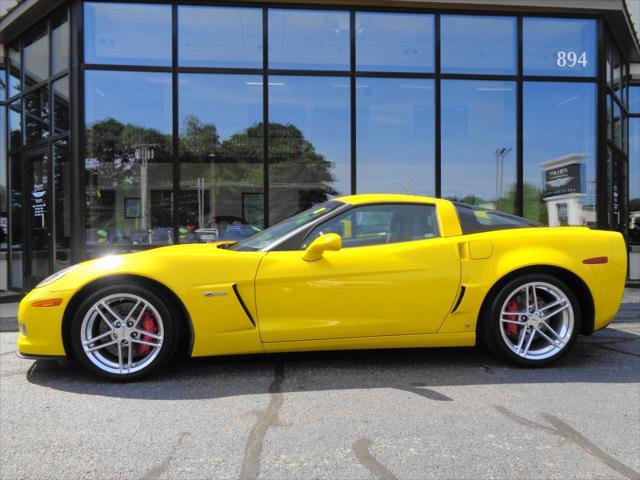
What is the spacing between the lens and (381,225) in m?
3.78

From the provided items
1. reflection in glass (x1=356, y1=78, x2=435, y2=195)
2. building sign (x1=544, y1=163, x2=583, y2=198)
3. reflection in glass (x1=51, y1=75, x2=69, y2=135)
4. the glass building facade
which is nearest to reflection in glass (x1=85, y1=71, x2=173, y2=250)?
the glass building facade

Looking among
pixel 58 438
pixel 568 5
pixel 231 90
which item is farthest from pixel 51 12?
pixel 568 5

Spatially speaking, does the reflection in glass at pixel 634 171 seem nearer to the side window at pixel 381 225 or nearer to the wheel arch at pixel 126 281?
the side window at pixel 381 225

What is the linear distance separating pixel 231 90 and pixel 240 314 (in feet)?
18.8

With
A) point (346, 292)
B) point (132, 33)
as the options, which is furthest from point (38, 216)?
point (346, 292)

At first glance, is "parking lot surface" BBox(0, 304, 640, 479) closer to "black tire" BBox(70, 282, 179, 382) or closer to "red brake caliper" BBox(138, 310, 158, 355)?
"black tire" BBox(70, 282, 179, 382)

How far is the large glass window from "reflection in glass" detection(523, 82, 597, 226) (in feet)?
0.83

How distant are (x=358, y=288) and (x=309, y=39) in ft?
19.8

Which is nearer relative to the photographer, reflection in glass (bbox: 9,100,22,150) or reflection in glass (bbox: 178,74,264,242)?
reflection in glass (bbox: 178,74,264,242)

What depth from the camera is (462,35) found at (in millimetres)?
8391

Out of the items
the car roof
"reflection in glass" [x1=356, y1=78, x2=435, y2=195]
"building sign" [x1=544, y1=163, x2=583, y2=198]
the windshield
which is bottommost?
the windshield

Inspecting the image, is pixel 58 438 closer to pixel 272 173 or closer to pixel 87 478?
pixel 87 478

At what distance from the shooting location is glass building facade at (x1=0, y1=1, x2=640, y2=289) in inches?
312

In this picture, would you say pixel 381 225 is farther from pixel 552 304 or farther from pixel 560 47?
pixel 560 47
